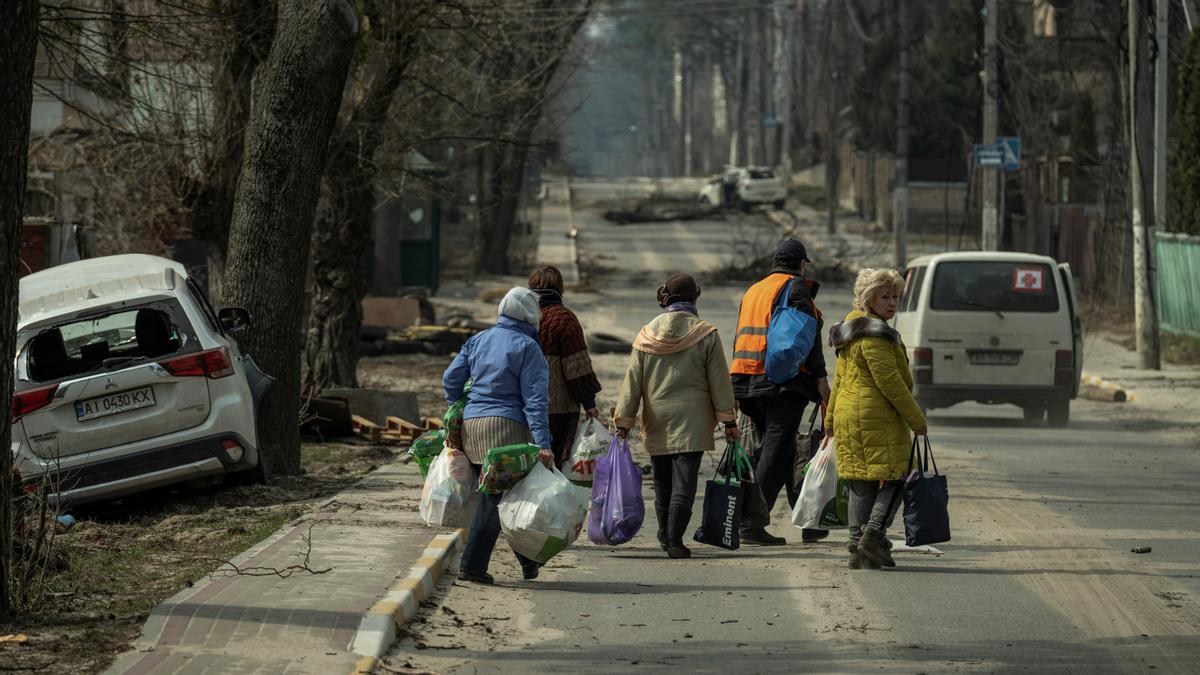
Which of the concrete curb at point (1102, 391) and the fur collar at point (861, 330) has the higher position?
the fur collar at point (861, 330)

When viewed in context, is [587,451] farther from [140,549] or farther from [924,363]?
[924,363]

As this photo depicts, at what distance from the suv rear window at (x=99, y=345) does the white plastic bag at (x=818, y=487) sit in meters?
4.35

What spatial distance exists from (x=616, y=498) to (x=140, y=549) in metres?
→ 2.79

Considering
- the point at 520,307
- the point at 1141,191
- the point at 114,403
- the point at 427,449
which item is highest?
the point at 1141,191

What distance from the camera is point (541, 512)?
330 inches

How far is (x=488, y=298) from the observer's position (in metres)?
34.5

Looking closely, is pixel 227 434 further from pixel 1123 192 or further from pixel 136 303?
pixel 1123 192

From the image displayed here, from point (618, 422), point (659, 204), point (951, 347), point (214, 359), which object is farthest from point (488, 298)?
point (659, 204)

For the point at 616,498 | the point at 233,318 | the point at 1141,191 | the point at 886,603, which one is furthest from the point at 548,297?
the point at 1141,191

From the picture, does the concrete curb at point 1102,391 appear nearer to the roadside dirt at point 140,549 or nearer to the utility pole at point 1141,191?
the utility pole at point 1141,191

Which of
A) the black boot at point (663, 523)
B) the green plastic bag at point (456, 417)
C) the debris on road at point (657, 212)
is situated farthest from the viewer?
the debris on road at point (657, 212)

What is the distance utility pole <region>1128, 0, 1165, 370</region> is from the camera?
75.6 feet

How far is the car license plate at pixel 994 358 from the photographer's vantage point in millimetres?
17438

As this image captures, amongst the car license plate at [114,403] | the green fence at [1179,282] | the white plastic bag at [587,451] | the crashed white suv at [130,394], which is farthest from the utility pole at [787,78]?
the white plastic bag at [587,451]
